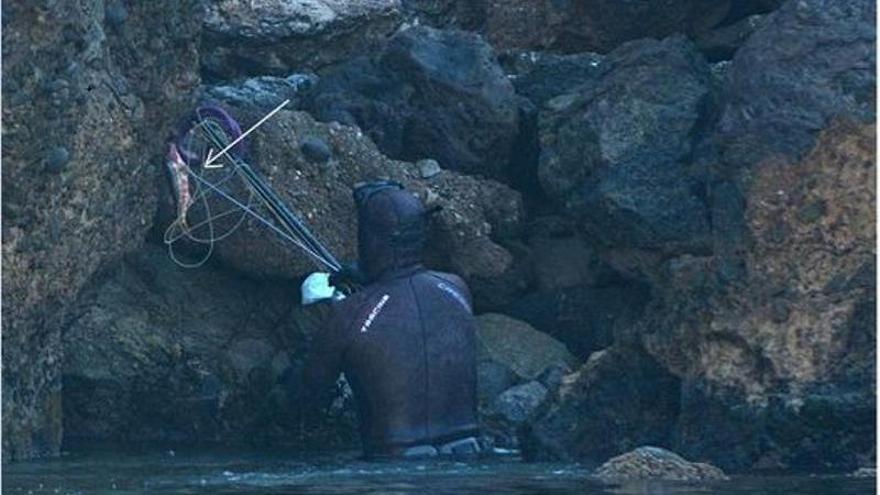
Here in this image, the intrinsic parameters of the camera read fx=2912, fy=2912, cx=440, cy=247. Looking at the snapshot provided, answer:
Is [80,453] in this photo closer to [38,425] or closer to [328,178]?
[38,425]

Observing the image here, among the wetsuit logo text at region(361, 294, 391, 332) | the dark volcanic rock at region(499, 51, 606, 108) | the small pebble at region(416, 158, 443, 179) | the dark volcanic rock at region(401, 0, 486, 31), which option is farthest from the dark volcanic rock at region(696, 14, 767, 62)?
the wetsuit logo text at region(361, 294, 391, 332)

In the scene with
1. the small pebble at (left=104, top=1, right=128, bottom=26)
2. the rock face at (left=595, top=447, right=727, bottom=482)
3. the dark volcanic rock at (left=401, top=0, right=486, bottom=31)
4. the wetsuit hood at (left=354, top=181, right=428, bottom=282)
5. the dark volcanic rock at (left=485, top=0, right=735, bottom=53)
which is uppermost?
the dark volcanic rock at (left=401, top=0, right=486, bottom=31)

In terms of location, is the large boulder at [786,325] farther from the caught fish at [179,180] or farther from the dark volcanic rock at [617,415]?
the caught fish at [179,180]

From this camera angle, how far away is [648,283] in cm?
1908

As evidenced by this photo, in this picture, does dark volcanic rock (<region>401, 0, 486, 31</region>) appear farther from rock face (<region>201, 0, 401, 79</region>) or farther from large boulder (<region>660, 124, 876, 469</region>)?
large boulder (<region>660, 124, 876, 469</region>)

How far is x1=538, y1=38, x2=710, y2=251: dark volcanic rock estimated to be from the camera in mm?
18531

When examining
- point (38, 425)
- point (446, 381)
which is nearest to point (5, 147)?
point (38, 425)

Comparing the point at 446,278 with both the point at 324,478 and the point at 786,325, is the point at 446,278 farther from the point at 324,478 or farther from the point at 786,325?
the point at 786,325

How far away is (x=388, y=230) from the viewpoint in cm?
1764

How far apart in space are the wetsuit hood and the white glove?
0.91ft

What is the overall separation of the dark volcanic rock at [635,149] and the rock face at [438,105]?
60 centimetres

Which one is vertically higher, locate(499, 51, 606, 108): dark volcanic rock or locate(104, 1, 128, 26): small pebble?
locate(499, 51, 606, 108): dark volcanic rock

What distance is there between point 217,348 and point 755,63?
4324mm

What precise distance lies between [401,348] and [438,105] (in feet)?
10.1
